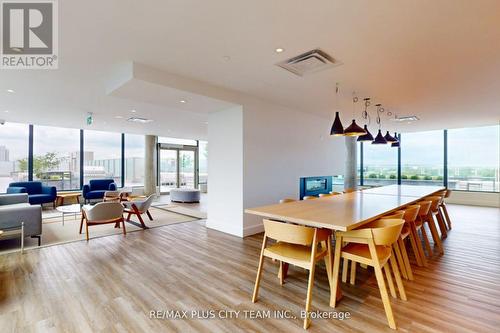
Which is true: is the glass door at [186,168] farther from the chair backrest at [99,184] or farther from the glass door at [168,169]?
the chair backrest at [99,184]

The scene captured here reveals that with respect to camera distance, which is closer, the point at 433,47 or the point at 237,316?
the point at 237,316

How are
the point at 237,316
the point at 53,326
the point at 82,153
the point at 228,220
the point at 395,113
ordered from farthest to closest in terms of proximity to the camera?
the point at 82,153 → the point at 395,113 → the point at 228,220 → the point at 237,316 → the point at 53,326

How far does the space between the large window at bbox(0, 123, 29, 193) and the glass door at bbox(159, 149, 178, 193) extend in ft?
15.1

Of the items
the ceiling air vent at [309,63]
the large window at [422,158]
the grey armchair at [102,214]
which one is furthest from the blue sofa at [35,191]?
the large window at [422,158]

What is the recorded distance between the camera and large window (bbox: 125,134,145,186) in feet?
33.8

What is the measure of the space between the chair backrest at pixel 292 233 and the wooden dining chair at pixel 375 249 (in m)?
0.40

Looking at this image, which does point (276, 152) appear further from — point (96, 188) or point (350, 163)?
point (96, 188)

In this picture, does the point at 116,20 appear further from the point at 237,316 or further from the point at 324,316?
the point at 324,316

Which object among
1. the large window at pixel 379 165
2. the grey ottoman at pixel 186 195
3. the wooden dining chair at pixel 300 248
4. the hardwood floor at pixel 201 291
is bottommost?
the hardwood floor at pixel 201 291

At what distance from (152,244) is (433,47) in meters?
4.81

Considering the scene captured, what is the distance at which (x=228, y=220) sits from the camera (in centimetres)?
492

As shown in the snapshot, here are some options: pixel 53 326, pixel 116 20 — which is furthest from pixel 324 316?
pixel 116 20

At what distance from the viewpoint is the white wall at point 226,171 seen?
474 centimetres

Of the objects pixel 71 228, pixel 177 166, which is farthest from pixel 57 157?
pixel 71 228
